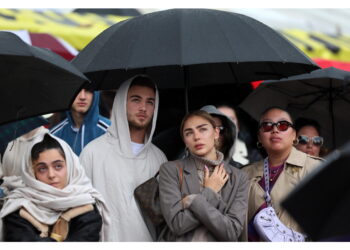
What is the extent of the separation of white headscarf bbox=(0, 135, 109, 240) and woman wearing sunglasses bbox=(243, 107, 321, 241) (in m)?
1.09

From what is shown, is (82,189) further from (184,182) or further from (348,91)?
(348,91)

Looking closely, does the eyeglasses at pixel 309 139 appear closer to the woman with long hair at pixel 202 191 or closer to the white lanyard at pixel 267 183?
the white lanyard at pixel 267 183

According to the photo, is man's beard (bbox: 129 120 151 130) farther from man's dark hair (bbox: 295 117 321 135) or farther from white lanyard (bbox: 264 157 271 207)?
man's dark hair (bbox: 295 117 321 135)

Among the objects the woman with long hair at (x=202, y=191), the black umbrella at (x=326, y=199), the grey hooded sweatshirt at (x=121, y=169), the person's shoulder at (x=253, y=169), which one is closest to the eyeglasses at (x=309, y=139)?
the person's shoulder at (x=253, y=169)

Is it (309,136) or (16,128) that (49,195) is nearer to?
(16,128)

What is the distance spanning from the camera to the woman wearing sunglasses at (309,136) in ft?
18.3

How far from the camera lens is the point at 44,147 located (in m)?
Result: 4.29

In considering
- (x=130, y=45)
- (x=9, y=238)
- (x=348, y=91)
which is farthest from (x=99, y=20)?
(x=9, y=238)

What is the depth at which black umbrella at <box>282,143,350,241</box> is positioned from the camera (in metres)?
2.18

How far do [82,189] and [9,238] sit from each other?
502mm

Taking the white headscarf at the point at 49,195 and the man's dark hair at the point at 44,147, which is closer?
the white headscarf at the point at 49,195

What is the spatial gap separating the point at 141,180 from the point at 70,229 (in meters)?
0.67

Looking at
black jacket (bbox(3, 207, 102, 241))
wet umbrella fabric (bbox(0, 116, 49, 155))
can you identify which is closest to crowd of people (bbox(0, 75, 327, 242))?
black jacket (bbox(3, 207, 102, 241))

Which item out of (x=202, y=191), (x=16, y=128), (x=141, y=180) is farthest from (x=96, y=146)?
(x=202, y=191)
